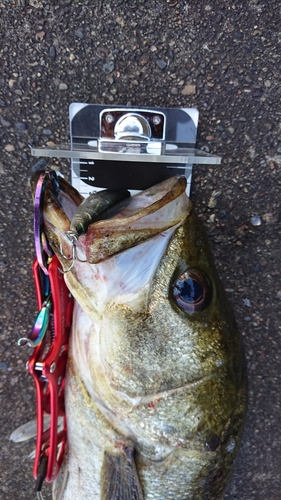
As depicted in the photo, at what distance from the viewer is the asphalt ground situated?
1654mm

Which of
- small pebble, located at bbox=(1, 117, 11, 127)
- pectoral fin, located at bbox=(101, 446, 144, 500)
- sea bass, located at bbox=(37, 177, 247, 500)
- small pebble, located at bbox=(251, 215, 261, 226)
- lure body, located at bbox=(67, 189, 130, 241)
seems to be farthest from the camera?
small pebble, located at bbox=(251, 215, 261, 226)

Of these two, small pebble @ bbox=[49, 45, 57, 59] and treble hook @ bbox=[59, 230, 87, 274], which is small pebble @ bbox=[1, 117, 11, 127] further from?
treble hook @ bbox=[59, 230, 87, 274]

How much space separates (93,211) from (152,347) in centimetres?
46

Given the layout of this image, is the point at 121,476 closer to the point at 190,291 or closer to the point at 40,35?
the point at 190,291

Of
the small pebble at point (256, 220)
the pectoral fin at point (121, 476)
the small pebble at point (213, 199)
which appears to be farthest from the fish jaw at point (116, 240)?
the small pebble at point (256, 220)

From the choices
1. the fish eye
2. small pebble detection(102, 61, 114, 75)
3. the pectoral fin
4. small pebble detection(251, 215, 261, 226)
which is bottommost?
the pectoral fin

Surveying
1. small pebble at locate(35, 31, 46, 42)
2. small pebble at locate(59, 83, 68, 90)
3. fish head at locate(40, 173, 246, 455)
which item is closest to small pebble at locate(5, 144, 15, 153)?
small pebble at locate(59, 83, 68, 90)

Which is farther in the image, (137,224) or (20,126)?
(20,126)

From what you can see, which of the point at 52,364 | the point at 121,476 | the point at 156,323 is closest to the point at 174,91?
the point at 156,323

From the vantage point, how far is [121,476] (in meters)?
1.27

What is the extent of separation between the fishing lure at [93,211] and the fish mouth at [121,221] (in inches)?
0.6

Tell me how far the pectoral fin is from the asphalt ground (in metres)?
0.99

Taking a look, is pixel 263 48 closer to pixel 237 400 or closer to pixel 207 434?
pixel 237 400

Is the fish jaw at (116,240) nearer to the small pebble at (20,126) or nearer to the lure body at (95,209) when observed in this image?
the lure body at (95,209)
